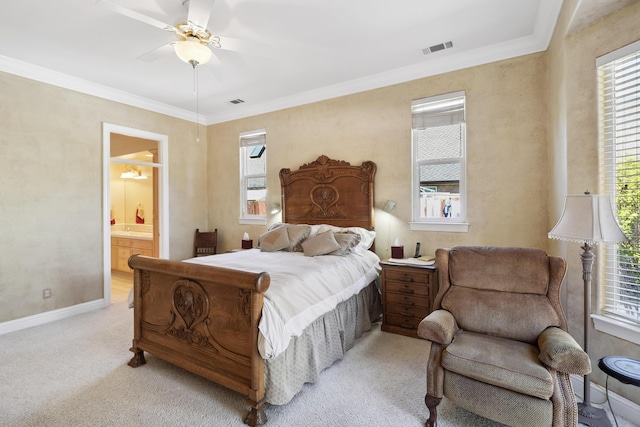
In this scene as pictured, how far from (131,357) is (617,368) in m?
3.56

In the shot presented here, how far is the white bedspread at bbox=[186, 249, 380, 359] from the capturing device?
77.2 inches

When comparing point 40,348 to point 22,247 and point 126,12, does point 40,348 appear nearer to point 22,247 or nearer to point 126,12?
point 22,247

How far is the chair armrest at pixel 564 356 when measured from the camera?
59.8 inches

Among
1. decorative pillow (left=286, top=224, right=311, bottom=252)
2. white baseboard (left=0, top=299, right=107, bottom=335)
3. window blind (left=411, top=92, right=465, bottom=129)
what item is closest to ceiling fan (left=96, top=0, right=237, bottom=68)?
decorative pillow (left=286, top=224, right=311, bottom=252)

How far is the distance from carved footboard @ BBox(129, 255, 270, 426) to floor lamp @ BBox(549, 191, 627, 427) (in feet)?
6.13

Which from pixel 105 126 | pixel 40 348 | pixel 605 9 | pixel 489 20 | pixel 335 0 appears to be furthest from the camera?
pixel 105 126

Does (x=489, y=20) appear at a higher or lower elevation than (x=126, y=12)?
higher

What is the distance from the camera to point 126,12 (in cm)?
211

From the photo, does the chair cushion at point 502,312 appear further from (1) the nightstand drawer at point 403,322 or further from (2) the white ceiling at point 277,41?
(2) the white ceiling at point 277,41

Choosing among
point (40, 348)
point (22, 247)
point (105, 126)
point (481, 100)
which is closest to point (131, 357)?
point (40, 348)

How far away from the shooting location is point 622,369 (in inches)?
62.0

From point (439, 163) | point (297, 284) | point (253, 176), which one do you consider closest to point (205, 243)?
point (253, 176)

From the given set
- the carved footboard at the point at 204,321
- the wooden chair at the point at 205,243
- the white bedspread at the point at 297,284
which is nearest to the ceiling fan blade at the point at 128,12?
the carved footboard at the point at 204,321

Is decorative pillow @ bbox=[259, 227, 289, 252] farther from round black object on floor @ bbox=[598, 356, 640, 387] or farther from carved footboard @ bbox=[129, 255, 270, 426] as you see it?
round black object on floor @ bbox=[598, 356, 640, 387]
